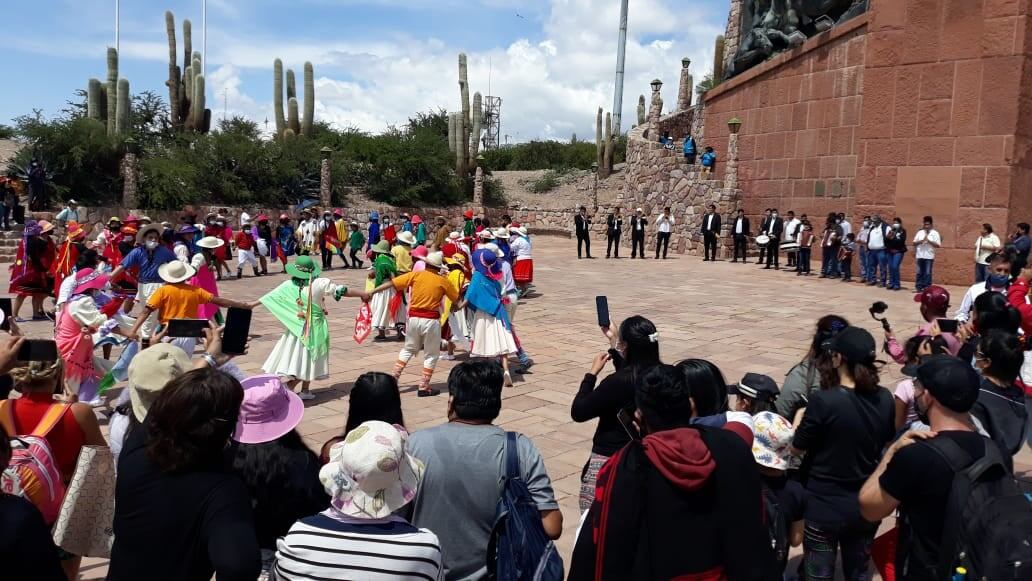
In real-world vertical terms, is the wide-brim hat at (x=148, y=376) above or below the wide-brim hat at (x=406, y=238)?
below

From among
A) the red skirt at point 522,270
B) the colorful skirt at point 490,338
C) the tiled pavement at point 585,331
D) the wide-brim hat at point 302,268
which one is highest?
the wide-brim hat at point 302,268

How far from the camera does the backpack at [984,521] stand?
1980mm

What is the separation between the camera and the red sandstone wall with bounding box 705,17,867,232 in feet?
66.9

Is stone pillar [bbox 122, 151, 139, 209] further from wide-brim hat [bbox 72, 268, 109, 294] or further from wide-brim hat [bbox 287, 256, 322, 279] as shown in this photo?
wide-brim hat [bbox 287, 256, 322, 279]

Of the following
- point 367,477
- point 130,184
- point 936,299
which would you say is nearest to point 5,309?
point 367,477

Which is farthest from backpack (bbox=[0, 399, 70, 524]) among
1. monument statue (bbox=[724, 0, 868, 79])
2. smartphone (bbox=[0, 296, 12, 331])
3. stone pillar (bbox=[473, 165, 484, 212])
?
stone pillar (bbox=[473, 165, 484, 212])

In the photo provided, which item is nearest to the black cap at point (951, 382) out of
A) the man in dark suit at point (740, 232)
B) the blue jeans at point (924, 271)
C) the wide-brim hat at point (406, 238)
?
the wide-brim hat at point (406, 238)

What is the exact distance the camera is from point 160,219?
27797 mm

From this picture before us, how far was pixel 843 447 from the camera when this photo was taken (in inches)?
134

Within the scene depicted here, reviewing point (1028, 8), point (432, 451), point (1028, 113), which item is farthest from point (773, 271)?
point (432, 451)

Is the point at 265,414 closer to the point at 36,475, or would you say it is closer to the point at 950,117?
the point at 36,475

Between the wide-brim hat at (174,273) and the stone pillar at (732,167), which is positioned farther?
the stone pillar at (732,167)

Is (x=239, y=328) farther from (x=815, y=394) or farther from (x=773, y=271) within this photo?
(x=773, y=271)

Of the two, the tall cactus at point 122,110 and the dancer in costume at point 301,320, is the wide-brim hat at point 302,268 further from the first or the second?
the tall cactus at point 122,110
